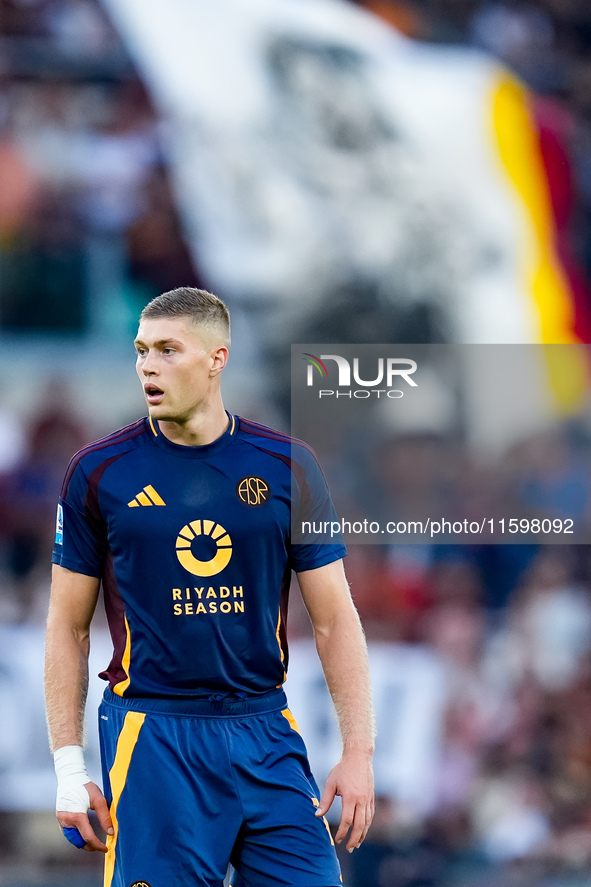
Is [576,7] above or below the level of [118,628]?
above

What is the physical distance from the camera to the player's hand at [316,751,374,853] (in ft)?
9.43

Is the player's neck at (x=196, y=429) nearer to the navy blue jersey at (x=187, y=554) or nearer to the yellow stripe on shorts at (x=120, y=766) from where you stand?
the navy blue jersey at (x=187, y=554)

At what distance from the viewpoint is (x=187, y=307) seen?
9.85 feet

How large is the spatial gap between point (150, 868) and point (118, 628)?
597 mm

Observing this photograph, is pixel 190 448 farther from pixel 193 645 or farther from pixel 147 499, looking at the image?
pixel 193 645

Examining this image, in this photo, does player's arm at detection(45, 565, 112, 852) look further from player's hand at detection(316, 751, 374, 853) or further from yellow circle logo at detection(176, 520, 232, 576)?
player's hand at detection(316, 751, 374, 853)

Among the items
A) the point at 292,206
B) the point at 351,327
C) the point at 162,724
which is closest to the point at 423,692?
the point at 351,327

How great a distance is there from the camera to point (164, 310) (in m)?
2.98

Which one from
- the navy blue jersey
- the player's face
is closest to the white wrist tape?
the navy blue jersey

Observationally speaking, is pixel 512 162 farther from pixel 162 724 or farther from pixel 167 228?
pixel 162 724

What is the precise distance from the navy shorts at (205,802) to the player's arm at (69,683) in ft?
0.24

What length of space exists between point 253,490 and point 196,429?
0.73 feet

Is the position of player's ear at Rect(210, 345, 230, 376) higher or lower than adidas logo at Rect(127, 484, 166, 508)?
higher

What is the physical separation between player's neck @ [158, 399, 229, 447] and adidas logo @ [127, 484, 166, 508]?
17 centimetres
